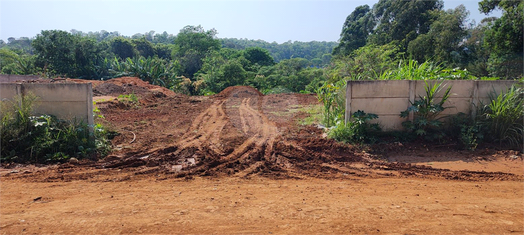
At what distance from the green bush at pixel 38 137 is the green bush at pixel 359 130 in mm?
4873

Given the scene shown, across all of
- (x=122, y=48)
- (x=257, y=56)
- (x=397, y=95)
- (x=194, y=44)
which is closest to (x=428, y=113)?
(x=397, y=95)

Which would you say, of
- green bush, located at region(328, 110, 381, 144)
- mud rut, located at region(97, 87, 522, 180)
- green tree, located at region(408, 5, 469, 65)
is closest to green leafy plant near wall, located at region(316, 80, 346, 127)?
green bush, located at region(328, 110, 381, 144)

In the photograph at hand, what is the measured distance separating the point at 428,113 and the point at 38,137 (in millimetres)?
7888

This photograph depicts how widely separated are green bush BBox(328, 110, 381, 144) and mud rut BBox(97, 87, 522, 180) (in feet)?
1.14

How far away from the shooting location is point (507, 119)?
661cm

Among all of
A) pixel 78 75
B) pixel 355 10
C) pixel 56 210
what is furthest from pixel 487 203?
pixel 355 10

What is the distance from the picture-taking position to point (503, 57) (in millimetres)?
15242

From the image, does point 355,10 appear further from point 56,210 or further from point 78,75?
point 56,210

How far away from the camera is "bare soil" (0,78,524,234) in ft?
10.6

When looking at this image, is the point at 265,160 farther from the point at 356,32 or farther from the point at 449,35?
the point at 356,32

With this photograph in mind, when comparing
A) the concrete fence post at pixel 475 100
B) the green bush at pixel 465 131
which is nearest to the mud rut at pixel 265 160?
the green bush at pixel 465 131

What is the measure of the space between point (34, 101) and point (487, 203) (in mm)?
7626

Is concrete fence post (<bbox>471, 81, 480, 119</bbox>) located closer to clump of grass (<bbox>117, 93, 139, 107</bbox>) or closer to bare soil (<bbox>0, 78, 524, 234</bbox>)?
bare soil (<bbox>0, 78, 524, 234</bbox>)

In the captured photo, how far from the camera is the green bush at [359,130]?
268 inches
